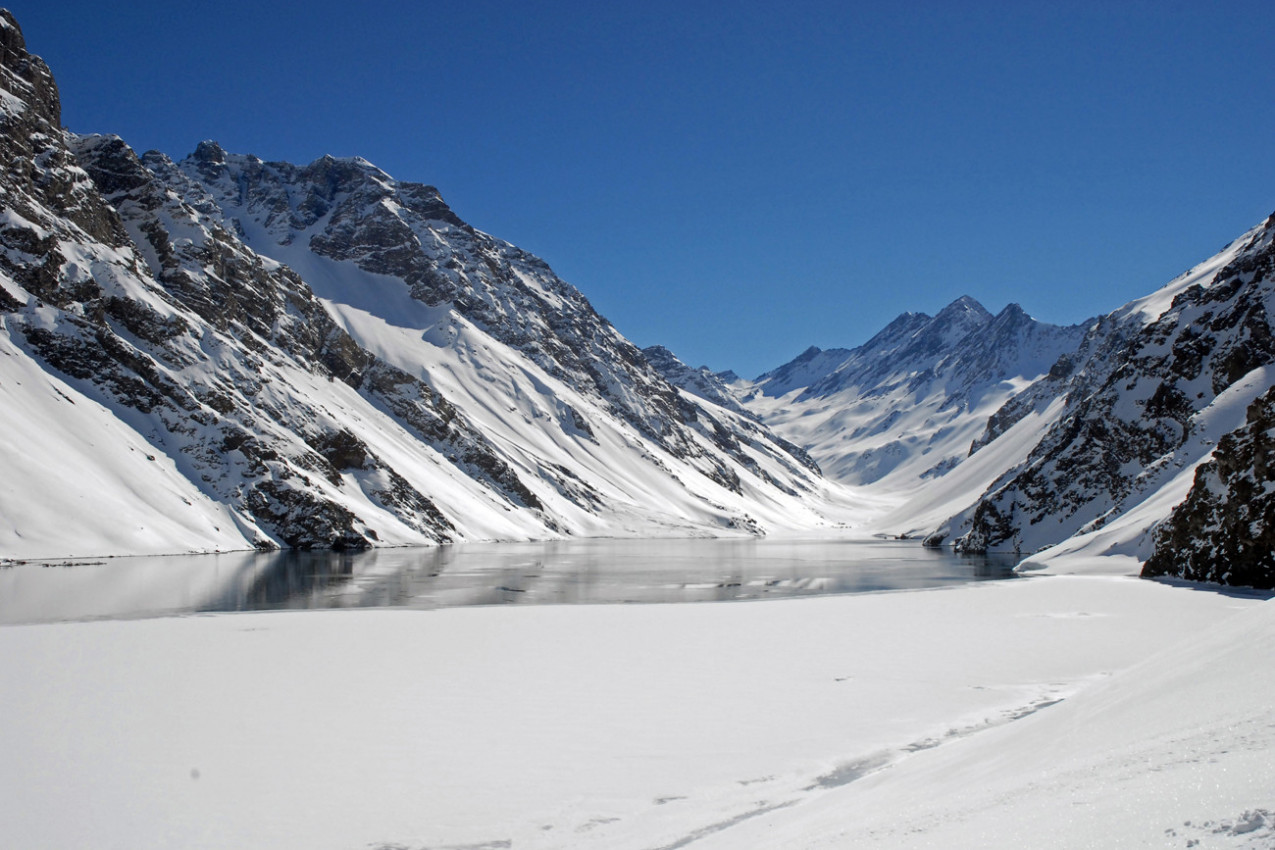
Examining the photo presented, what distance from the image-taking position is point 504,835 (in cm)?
1066

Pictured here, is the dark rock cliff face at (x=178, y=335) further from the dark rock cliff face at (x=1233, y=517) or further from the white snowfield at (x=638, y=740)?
the dark rock cliff face at (x=1233, y=517)

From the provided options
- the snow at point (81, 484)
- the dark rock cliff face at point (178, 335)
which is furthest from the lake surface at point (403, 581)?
the dark rock cliff face at point (178, 335)

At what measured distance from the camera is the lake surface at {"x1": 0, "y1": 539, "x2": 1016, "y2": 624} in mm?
38781

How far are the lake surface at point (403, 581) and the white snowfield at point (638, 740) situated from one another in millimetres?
13914

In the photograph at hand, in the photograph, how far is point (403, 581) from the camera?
179 ft

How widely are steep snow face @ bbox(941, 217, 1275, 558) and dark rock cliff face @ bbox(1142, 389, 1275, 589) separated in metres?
20.4

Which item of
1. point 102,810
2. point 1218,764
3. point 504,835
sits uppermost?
point 1218,764

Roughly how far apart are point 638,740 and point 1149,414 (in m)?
86.2

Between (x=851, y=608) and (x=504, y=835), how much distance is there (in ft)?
89.6

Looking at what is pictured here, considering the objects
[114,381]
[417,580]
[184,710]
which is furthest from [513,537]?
[184,710]

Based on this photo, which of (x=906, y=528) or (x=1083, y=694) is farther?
(x=906, y=528)

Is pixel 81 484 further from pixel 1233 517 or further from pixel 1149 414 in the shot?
pixel 1149 414

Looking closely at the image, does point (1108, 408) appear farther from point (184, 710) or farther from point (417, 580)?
point (184, 710)

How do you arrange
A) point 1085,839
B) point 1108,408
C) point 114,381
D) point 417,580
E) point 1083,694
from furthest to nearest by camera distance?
point 114,381, point 1108,408, point 417,580, point 1083,694, point 1085,839
